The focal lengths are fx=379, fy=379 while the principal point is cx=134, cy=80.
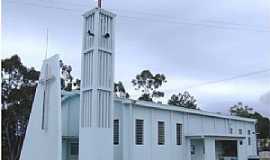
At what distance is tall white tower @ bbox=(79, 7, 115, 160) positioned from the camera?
16.5 m

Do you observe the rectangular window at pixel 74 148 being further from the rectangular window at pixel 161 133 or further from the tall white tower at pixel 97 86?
the rectangular window at pixel 161 133

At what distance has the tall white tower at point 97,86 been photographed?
1655 cm

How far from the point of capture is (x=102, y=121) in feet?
55.2

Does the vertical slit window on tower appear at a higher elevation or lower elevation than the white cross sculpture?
lower

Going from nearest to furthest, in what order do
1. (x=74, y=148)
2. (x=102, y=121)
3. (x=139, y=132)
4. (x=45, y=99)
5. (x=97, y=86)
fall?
(x=45, y=99)
(x=102, y=121)
(x=97, y=86)
(x=139, y=132)
(x=74, y=148)

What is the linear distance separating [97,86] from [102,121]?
1.57 metres

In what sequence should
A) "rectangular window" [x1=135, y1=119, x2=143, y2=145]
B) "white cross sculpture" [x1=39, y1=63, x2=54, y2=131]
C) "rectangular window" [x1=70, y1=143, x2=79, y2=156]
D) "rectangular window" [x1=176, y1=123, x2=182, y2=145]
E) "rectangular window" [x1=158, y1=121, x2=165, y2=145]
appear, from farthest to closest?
"rectangular window" [x1=176, y1=123, x2=182, y2=145] → "rectangular window" [x1=70, y1=143, x2=79, y2=156] → "rectangular window" [x1=158, y1=121, x2=165, y2=145] → "rectangular window" [x1=135, y1=119, x2=143, y2=145] → "white cross sculpture" [x1=39, y1=63, x2=54, y2=131]

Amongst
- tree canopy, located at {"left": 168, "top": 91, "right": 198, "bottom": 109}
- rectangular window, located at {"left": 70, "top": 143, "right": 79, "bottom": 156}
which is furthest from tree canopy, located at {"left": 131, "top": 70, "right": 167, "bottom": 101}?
rectangular window, located at {"left": 70, "top": 143, "right": 79, "bottom": 156}

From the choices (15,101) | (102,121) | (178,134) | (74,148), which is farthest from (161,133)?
(15,101)

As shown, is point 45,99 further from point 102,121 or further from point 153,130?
point 153,130

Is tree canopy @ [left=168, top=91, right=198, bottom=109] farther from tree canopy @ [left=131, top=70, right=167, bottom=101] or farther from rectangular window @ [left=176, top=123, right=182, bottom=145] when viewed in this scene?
rectangular window @ [left=176, top=123, right=182, bottom=145]

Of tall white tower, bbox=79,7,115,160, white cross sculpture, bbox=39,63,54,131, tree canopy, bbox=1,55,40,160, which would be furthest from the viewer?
tree canopy, bbox=1,55,40,160

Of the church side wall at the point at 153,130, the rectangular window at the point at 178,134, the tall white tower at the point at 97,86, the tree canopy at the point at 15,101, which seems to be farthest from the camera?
the tree canopy at the point at 15,101

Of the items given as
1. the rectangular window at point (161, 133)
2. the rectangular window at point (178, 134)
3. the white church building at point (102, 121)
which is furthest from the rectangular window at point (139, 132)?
the rectangular window at point (178, 134)
